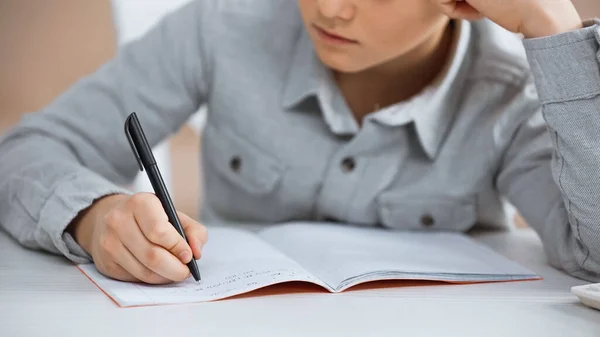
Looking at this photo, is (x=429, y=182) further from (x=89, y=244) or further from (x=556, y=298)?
(x=89, y=244)

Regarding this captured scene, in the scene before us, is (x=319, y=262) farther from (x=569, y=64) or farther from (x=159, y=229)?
(x=569, y=64)

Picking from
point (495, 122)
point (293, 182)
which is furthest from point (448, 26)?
point (293, 182)

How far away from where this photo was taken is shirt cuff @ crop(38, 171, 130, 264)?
29.9 inches

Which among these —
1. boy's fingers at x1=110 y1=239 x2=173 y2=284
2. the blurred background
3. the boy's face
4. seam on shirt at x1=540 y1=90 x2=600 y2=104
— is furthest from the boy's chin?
the blurred background

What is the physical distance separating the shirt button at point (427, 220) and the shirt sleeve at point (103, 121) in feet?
1.13

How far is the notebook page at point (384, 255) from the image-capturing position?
72 centimetres

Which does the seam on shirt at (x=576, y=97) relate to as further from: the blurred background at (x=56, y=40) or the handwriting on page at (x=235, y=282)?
the blurred background at (x=56, y=40)

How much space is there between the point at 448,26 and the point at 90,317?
675mm

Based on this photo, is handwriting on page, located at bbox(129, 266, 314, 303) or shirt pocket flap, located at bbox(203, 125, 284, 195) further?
shirt pocket flap, located at bbox(203, 125, 284, 195)

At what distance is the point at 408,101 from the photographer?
3.24 feet

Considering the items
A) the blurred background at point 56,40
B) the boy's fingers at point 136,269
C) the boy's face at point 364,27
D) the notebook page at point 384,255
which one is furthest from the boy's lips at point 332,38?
the blurred background at point 56,40

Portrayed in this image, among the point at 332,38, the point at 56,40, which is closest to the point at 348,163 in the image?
the point at 332,38

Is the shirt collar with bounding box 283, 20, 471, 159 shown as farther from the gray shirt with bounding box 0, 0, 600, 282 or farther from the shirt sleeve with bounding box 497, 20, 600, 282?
the shirt sleeve with bounding box 497, 20, 600, 282

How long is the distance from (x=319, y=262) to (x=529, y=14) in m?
0.33
